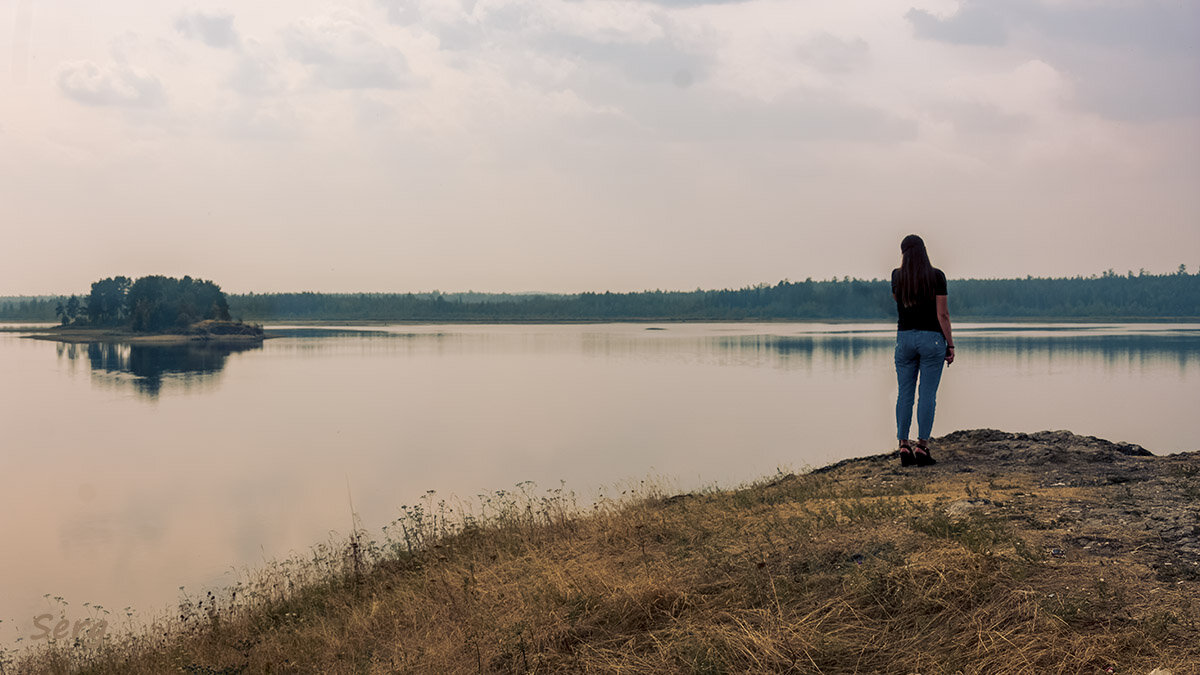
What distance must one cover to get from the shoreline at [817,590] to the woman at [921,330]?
0.80 metres

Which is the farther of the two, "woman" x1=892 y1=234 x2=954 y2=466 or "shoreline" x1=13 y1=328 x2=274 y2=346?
"shoreline" x1=13 y1=328 x2=274 y2=346

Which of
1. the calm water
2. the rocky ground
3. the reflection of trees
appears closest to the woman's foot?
the rocky ground

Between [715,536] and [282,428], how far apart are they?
27.2 metres

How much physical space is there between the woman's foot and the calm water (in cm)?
819

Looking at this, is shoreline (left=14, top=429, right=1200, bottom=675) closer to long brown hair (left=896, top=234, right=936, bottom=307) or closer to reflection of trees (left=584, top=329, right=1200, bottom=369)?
long brown hair (left=896, top=234, right=936, bottom=307)

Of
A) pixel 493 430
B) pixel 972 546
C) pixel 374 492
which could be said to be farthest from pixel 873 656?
pixel 493 430

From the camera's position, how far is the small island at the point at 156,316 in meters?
114

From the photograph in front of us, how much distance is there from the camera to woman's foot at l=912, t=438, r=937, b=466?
10406 mm

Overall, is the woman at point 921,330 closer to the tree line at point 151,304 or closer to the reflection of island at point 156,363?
the reflection of island at point 156,363

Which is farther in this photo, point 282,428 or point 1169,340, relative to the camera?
point 1169,340

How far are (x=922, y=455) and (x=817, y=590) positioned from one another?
4.86 m

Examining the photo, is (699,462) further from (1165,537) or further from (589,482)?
(1165,537)

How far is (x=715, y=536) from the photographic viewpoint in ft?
26.3

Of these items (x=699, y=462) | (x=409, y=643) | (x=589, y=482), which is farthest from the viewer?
(x=699, y=462)
